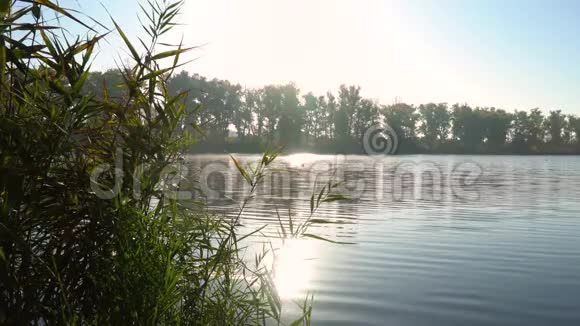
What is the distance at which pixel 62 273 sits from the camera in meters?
5.08

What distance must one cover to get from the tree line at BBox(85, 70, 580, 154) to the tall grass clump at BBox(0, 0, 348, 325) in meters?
113

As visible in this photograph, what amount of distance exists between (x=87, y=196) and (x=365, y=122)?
141 metres

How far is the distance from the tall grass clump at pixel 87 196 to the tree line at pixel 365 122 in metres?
113

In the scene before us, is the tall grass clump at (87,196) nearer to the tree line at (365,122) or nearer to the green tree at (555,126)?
the tree line at (365,122)

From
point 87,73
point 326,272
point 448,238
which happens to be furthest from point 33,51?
point 448,238

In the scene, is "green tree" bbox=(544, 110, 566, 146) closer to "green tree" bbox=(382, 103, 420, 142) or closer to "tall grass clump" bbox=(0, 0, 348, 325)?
"green tree" bbox=(382, 103, 420, 142)

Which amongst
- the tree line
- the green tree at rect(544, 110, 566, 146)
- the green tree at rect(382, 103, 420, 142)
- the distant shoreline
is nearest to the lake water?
the distant shoreline

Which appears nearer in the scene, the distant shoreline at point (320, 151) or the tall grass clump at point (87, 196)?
the tall grass clump at point (87, 196)

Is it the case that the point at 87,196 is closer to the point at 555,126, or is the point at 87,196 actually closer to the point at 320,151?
the point at 320,151

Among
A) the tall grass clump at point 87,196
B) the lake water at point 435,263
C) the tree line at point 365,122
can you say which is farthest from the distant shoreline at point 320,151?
the tall grass clump at point 87,196

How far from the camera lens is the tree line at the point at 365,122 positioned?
13388cm

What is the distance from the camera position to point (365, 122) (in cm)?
14400

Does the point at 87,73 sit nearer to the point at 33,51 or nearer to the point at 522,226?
the point at 33,51

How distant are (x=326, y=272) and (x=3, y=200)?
697 centimetres
